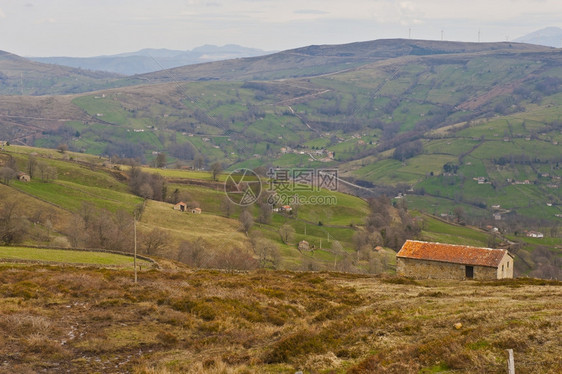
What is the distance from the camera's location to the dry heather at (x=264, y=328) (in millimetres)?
17609

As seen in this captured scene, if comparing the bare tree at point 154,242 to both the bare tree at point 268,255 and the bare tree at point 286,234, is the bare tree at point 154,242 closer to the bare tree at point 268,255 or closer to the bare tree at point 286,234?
the bare tree at point 268,255

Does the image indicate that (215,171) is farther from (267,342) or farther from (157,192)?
(267,342)

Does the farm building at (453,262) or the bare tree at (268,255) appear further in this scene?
the bare tree at (268,255)

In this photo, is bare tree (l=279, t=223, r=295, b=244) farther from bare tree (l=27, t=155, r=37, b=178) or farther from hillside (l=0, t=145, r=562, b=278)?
bare tree (l=27, t=155, r=37, b=178)

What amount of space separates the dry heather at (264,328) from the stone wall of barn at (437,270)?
1644cm

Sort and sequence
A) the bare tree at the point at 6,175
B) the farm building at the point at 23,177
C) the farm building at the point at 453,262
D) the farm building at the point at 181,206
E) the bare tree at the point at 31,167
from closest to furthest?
the farm building at the point at 453,262 → the bare tree at the point at 6,175 → the farm building at the point at 23,177 → the bare tree at the point at 31,167 → the farm building at the point at 181,206

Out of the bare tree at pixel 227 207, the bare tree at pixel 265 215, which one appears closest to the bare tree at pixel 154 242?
the bare tree at pixel 265 215

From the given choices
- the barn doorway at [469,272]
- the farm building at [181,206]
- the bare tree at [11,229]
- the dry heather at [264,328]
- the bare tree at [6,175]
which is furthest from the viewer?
the farm building at [181,206]

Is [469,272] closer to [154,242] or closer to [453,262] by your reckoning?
[453,262]

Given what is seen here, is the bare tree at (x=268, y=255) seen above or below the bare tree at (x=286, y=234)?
above

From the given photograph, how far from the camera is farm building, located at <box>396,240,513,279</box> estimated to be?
50.9 m

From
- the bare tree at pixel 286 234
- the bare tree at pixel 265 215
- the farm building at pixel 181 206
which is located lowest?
the bare tree at pixel 286 234

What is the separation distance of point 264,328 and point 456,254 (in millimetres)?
32958

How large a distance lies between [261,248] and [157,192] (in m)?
57.8
